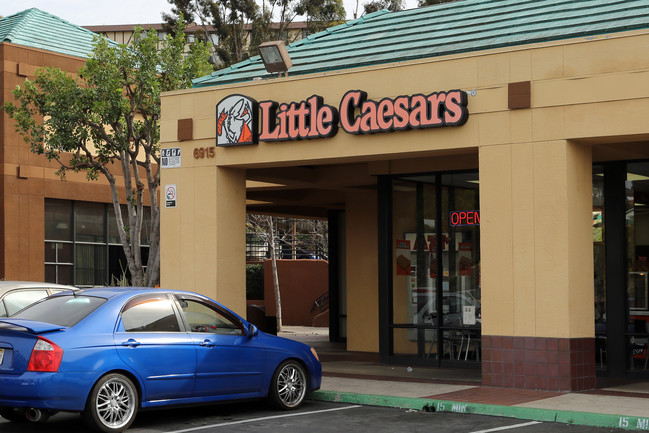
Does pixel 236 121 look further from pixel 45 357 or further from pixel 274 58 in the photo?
pixel 45 357

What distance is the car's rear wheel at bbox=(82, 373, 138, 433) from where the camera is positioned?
8.70m

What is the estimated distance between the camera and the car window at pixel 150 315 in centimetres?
941

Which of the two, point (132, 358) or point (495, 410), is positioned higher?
point (132, 358)

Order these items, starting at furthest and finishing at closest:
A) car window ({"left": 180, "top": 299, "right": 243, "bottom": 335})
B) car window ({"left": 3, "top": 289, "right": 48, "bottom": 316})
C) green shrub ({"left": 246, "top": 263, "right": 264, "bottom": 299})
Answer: green shrub ({"left": 246, "top": 263, "right": 264, "bottom": 299}) < car window ({"left": 3, "top": 289, "right": 48, "bottom": 316}) < car window ({"left": 180, "top": 299, "right": 243, "bottom": 335})

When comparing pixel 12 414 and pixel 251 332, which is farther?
pixel 251 332

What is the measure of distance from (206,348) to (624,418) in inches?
181

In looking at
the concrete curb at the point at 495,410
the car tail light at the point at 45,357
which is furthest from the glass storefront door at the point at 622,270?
the car tail light at the point at 45,357

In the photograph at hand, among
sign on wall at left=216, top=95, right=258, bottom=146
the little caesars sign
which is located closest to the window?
sign on wall at left=216, top=95, right=258, bottom=146

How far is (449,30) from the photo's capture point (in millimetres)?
15078

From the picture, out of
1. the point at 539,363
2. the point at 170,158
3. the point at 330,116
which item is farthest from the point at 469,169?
the point at 170,158

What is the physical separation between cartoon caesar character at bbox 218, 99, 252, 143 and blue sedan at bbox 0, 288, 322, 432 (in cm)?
464

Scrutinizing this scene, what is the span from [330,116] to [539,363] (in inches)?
190

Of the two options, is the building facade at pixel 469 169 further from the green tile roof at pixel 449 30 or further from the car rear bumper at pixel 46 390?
the car rear bumper at pixel 46 390

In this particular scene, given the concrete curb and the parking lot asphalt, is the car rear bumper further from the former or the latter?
the concrete curb
